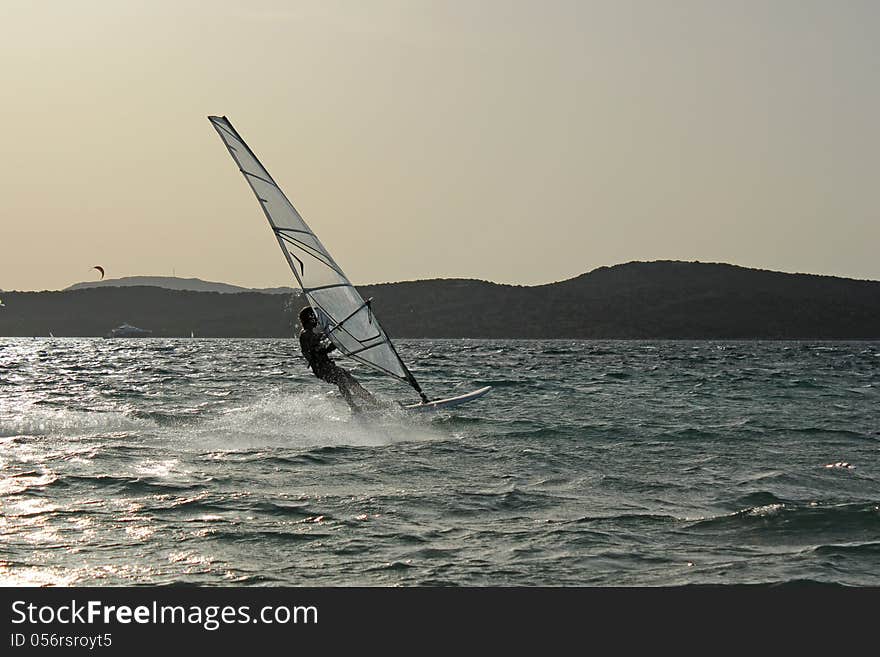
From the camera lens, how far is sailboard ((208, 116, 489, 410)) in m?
17.9

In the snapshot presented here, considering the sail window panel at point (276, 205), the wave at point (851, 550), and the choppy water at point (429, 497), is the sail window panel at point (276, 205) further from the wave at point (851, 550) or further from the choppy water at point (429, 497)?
the wave at point (851, 550)

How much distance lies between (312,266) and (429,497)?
6.92 meters

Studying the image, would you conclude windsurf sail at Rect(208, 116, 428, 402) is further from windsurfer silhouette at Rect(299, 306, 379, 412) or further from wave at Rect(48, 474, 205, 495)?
wave at Rect(48, 474, 205, 495)

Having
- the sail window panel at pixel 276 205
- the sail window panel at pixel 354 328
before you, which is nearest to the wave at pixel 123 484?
the sail window panel at pixel 354 328

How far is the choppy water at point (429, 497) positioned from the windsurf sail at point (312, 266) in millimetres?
1632

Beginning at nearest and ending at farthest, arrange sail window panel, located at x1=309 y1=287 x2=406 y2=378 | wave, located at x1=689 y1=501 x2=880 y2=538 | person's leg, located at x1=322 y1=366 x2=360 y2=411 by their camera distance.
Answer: wave, located at x1=689 y1=501 x2=880 y2=538, person's leg, located at x1=322 y1=366 x2=360 y2=411, sail window panel, located at x1=309 y1=287 x2=406 y2=378

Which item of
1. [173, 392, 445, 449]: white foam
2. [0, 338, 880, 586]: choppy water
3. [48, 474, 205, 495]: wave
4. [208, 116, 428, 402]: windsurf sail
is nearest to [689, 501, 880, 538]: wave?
[0, 338, 880, 586]: choppy water

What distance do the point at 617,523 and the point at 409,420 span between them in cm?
906

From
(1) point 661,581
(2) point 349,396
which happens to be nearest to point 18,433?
(2) point 349,396

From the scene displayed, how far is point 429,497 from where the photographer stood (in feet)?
39.3

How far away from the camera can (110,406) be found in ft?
80.5

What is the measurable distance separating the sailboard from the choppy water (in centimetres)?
160

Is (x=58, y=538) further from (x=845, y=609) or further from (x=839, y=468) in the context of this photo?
(x=839, y=468)

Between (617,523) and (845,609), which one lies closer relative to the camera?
(845,609)
